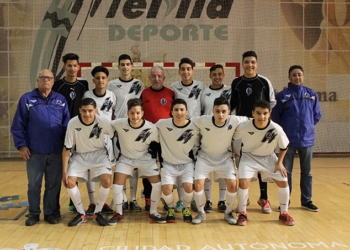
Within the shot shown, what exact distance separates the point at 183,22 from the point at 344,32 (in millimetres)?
4761

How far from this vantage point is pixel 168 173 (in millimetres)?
4379

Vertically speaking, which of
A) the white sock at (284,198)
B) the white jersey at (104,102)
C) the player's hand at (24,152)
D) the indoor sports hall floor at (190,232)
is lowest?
the indoor sports hall floor at (190,232)

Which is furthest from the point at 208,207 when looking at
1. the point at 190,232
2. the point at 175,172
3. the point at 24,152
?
the point at 24,152

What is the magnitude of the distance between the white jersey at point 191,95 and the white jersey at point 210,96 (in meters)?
0.07

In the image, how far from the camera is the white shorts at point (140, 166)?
4387 mm

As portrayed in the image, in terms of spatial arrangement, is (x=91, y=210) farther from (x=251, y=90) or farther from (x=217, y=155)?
(x=251, y=90)

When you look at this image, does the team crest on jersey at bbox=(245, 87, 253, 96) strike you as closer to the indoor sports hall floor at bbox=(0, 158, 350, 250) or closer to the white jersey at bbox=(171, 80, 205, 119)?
the white jersey at bbox=(171, 80, 205, 119)

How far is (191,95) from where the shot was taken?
196 inches

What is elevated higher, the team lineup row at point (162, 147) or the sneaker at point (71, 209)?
the team lineup row at point (162, 147)

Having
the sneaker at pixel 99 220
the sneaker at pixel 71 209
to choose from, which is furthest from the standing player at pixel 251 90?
the sneaker at pixel 71 209

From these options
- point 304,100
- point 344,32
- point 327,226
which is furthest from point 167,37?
point 327,226

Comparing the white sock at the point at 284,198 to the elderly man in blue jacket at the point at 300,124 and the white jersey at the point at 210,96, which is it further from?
the white jersey at the point at 210,96

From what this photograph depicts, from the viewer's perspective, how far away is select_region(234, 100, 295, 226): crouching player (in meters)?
4.27

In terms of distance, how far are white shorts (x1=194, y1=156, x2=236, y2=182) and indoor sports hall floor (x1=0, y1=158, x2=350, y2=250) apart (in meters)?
0.56
